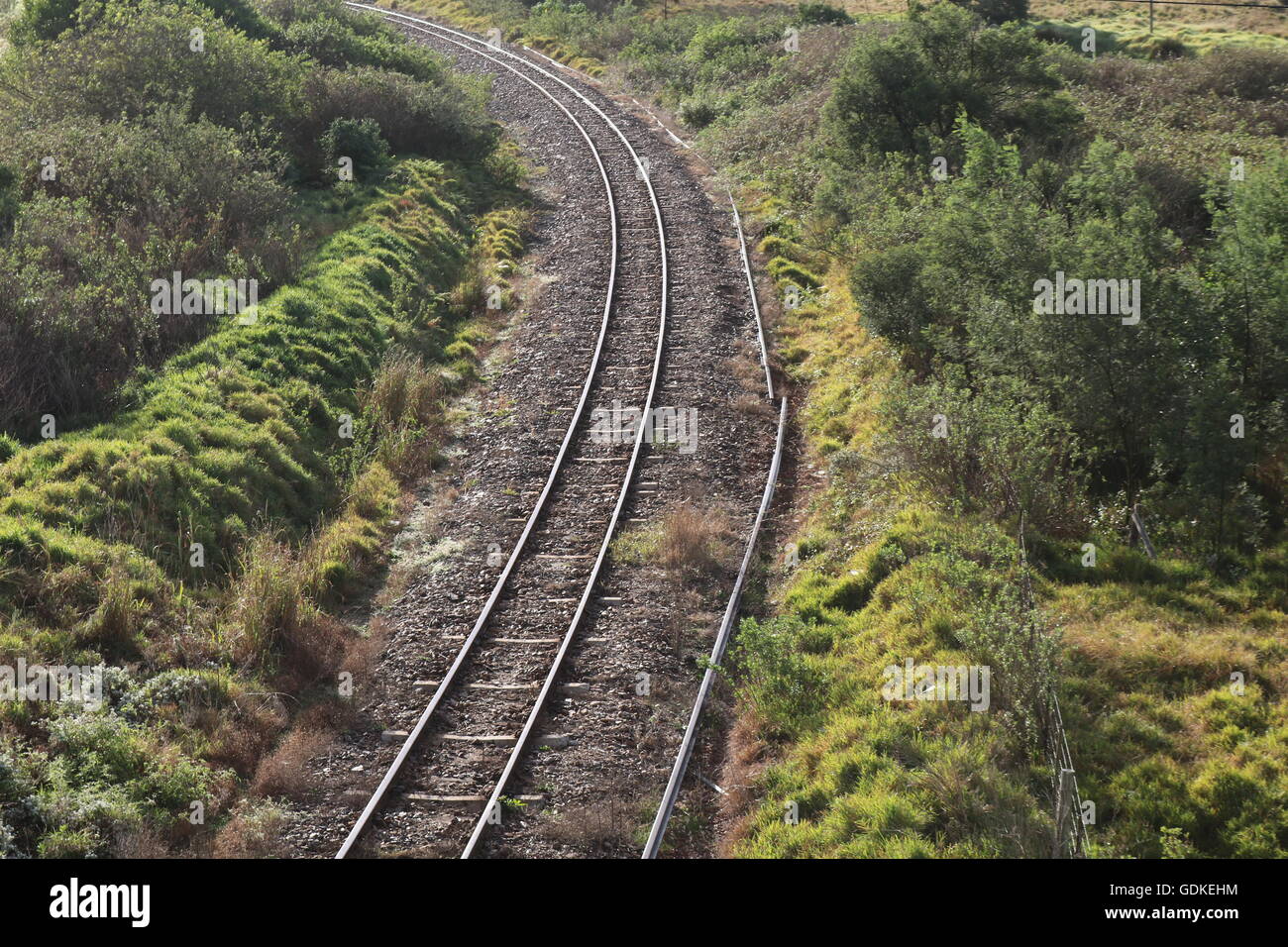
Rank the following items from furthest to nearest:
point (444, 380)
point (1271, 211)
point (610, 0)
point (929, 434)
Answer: point (610, 0) < point (444, 380) < point (929, 434) < point (1271, 211)

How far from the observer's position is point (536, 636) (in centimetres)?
1110

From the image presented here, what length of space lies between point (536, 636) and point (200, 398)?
646cm

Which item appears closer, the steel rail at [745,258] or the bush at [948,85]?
the steel rail at [745,258]

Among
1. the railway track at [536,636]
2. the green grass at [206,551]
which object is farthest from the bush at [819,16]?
the green grass at [206,551]

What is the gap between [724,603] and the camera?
11688mm

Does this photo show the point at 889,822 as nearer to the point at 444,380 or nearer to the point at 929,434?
the point at 929,434

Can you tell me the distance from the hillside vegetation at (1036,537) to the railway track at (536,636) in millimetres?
1196

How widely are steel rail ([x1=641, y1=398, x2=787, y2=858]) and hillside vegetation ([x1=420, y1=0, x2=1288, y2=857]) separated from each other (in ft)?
1.22

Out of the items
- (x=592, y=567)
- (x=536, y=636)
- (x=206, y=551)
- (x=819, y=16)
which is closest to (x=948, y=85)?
(x=592, y=567)

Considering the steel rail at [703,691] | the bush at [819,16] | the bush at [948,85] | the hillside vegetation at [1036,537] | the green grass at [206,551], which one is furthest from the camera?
the bush at [819,16]

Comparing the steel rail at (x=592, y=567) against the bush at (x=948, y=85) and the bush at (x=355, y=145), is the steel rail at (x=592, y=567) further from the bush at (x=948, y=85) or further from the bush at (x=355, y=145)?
the bush at (x=355, y=145)

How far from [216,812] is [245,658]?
2.03 m

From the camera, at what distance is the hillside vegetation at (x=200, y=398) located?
8.95 metres

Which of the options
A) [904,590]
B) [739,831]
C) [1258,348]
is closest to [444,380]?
[904,590]
